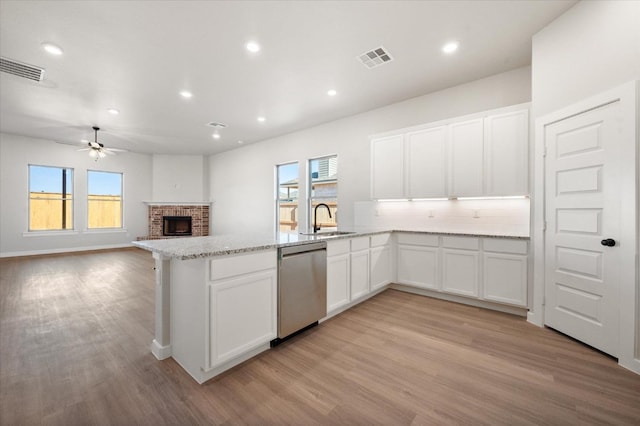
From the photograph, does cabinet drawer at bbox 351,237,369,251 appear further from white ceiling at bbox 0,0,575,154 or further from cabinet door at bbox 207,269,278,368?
white ceiling at bbox 0,0,575,154

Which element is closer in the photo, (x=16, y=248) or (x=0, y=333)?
(x=0, y=333)

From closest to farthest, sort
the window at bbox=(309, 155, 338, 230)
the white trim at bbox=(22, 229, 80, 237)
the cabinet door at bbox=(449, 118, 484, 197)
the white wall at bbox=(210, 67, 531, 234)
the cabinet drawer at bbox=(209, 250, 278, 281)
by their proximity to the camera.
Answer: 1. the cabinet drawer at bbox=(209, 250, 278, 281)
2. the cabinet door at bbox=(449, 118, 484, 197)
3. the white wall at bbox=(210, 67, 531, 234)
4. the window at bbox=(309, 155, 338, 230)
5. the white trim at bbox=(22, 229, 80, 237)

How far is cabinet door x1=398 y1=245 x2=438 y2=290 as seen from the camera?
3.63 metres

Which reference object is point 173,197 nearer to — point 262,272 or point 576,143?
point 262,272

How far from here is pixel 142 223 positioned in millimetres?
8719

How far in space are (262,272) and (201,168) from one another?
7827mm

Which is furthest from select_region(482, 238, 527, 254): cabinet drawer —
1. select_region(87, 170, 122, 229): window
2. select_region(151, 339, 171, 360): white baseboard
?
select_region(87, 170, 122, 229): window

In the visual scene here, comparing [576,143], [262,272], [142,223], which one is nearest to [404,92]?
[576,143]

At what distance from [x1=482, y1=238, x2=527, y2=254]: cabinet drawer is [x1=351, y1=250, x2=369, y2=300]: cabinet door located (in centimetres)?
144

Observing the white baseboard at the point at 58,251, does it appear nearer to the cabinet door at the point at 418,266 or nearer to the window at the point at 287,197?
the window at the point at 287,197

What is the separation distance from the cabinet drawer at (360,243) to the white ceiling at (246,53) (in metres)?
2.27

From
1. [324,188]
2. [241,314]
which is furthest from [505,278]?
[324,188]

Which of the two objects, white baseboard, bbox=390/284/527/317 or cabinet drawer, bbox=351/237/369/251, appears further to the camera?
cabinet drawer, bbox=351/237/369/251

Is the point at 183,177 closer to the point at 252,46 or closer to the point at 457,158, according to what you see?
the point at 252,46
